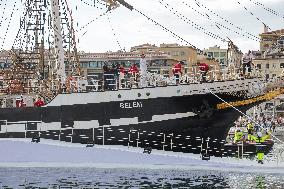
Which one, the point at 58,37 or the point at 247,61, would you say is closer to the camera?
the point at 247,61

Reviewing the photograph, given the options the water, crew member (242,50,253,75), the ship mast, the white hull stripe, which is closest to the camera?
the water

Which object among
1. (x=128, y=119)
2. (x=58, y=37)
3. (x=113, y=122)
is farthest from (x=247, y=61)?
(x=58, y=37)

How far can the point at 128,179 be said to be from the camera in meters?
23.7

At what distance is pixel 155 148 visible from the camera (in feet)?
93.1

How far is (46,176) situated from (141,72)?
7.02 m

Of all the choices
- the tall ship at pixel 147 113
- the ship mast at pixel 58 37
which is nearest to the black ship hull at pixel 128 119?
the tall ship at pixel 147 113

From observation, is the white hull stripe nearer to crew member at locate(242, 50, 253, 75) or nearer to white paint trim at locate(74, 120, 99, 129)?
white paint trim at locate(74, 120, 99, 129)

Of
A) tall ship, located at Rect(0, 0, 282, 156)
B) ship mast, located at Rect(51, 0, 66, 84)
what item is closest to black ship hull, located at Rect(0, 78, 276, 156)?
tall ship, located at Rect(0, 0, 282, 156)

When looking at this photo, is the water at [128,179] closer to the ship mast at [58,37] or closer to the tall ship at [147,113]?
the tall ship at [147,113]

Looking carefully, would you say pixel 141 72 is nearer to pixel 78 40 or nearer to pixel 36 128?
pixel 36 128

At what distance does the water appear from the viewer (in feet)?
73.0

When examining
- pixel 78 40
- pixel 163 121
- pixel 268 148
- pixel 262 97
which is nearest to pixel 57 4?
pixel 78 40

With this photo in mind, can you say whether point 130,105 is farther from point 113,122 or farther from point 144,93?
point 113,122

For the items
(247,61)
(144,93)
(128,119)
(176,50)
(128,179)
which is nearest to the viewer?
(128,179)
